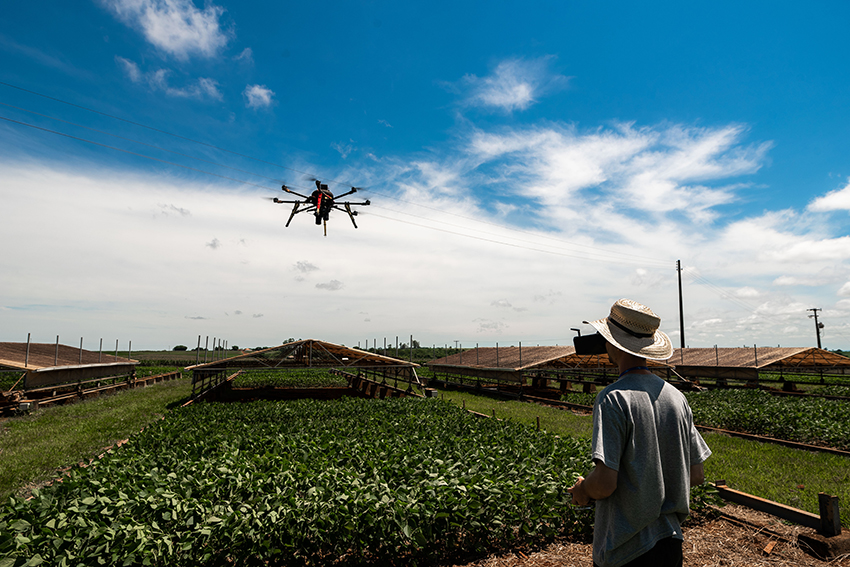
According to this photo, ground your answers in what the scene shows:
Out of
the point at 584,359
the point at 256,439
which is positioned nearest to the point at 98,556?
the point at 256,439

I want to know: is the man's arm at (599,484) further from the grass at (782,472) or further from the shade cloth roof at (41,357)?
the shade cloth roof at (41,357)

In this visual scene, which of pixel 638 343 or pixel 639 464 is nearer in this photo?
pixel 639 464

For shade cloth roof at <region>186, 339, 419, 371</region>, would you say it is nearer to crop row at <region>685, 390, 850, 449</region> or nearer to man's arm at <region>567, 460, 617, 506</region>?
crop row at <region>685, 390, 850, 449</region>

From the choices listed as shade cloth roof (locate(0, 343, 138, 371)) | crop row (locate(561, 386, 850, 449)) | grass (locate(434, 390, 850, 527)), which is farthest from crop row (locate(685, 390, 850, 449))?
shade cloth roof (locate(0, 343, 138, 371))

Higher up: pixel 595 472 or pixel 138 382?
pixel 595 472

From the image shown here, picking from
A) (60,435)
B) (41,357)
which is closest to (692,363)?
(60,435)

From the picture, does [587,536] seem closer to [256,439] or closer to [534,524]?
[534,524]

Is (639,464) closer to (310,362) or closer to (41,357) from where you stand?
(310,362)
